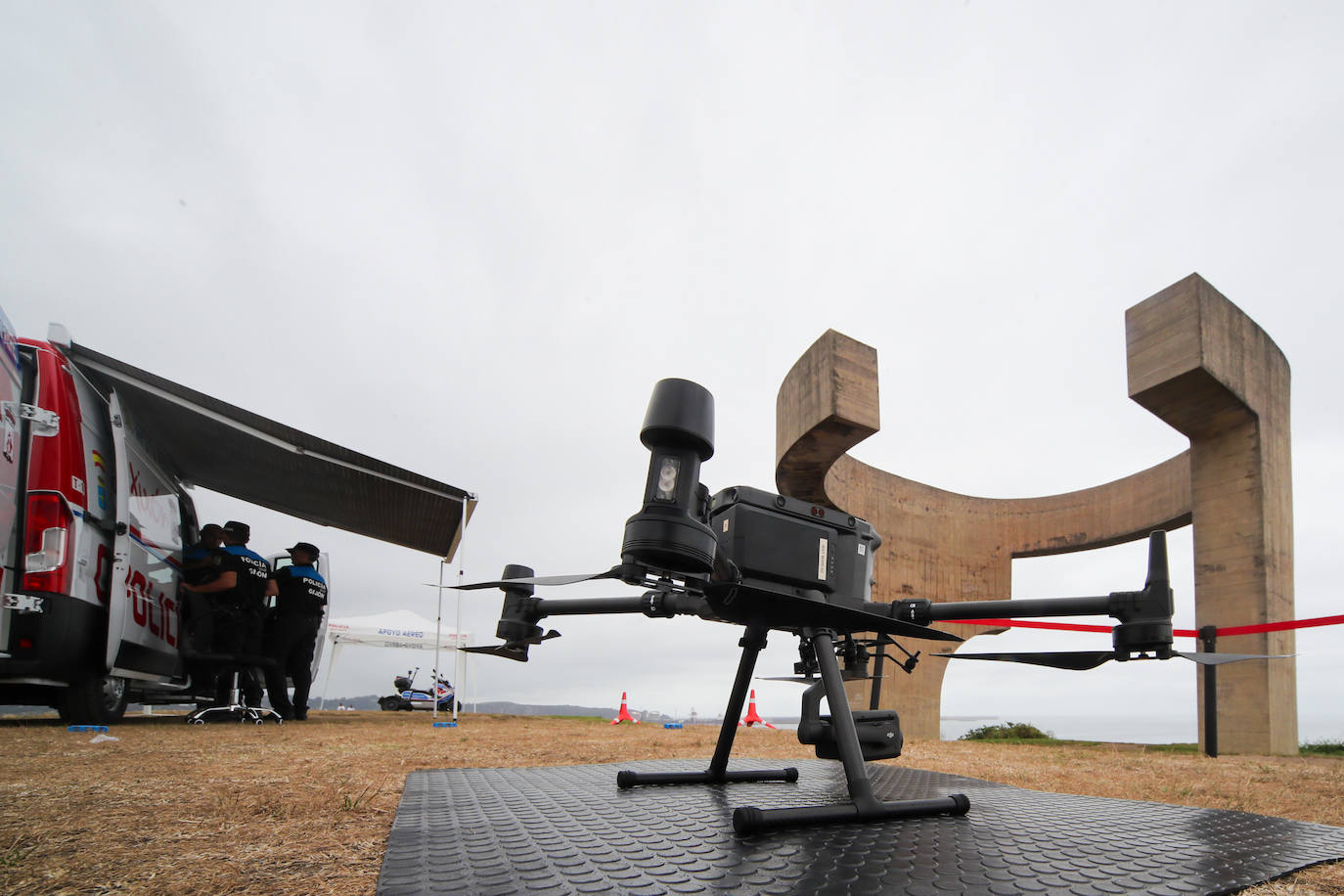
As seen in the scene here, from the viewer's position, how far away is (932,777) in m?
3.71

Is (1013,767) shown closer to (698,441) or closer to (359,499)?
(698,441)

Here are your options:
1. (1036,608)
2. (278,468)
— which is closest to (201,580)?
(278,468)

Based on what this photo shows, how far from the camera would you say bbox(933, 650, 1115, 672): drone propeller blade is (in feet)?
8.04

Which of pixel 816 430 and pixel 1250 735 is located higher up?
pixel 816 430

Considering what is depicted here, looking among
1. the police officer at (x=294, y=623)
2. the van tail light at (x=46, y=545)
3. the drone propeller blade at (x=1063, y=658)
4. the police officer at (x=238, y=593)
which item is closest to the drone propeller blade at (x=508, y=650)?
the drone propeller blade at (x=1063, y=658)

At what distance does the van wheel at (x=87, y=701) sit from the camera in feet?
19.0

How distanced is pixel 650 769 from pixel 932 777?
1436 millimetres

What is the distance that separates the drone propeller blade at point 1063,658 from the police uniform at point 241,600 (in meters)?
6.91

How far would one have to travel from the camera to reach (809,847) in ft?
6.13

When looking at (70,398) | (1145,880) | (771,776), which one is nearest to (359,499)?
(70,398)

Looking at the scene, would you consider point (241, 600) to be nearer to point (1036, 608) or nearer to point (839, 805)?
point (839, 805)

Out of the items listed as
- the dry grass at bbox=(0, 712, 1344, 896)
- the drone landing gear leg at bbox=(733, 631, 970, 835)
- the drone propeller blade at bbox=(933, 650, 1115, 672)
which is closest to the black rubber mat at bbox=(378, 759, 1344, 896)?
the drone landing gear leg at bbox=(733, 631, 970, 835)

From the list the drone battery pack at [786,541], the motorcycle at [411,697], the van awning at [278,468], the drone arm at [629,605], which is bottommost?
the motorcycle at [411,697]

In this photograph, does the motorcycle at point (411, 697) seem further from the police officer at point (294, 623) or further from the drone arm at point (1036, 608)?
the drone arm at point (1036, 608)
